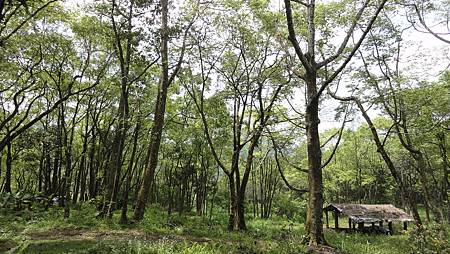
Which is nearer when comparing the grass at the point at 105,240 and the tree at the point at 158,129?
the grass at the point at 105,240

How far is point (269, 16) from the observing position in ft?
48.4

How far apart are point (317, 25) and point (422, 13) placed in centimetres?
455

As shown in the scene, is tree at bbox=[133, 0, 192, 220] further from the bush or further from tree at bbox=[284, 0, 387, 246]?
the bush

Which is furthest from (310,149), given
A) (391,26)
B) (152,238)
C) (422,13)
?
(391,26)

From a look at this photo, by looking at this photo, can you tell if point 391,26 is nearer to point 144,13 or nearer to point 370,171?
point 144,13

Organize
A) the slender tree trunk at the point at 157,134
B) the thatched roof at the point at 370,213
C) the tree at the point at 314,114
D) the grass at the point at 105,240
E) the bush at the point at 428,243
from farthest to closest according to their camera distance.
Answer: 1. the thatched roof at the point at 370,213
2. the slender tree trunk at the point at 157,134
3. the tree at the point at 314,114
4. the bush at the point at 428,243
5. the grass at the point at 105,240

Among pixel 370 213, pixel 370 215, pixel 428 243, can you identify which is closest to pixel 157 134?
pixel 428 243

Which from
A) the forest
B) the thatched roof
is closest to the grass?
the forest

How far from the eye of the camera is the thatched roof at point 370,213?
2578 centimetres

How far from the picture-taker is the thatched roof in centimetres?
2578

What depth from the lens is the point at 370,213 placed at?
26.6m

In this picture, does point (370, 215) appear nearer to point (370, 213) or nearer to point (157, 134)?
point (370, 213)

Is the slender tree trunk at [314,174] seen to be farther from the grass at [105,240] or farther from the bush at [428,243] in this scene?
the bush at [428,243]

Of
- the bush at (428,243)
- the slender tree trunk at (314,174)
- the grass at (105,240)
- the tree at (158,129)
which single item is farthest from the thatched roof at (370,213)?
the tree at (158,129)
